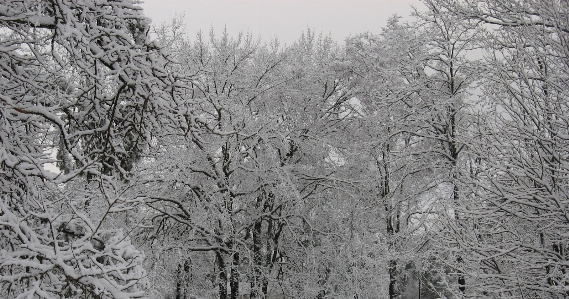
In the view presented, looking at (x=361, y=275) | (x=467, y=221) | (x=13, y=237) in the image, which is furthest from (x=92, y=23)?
(x=361, y=275)

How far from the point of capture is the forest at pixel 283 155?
3.50 metres

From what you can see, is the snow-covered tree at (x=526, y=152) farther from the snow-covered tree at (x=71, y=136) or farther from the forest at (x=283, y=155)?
the snow-covered tree at (x=71, y=136)

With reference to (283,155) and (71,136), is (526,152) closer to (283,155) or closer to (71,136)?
(71,136)

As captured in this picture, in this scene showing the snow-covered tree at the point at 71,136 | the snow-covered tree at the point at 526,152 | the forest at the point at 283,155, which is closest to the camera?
the snow-covered tree at the point at 71,136

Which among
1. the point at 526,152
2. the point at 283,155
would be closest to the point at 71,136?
the point at 526,152

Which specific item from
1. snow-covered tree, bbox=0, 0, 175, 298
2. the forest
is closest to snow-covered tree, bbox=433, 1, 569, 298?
the forest

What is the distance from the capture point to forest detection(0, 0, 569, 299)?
138 inches

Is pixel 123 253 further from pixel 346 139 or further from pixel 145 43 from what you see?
pixel 346 139

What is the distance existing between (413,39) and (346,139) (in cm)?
394

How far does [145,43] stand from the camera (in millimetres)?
3803

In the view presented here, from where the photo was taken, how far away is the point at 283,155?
45.8 feet

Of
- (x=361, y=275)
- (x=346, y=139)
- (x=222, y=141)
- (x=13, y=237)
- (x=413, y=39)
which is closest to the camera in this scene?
(x=13, y=237)

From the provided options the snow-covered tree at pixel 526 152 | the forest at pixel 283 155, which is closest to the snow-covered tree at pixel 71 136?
the forest at pixel 283 155

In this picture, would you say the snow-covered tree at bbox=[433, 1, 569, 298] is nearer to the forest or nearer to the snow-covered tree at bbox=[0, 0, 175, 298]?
the forest
